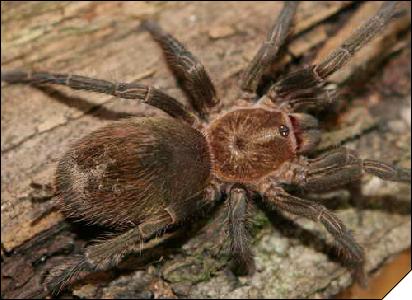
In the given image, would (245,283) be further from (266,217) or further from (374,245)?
(374,245)

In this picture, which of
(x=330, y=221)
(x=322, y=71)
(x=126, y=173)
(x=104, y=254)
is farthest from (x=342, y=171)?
(x=104, y=254)

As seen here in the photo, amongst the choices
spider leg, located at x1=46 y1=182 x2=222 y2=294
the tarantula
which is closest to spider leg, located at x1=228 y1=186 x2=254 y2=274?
the tarantula

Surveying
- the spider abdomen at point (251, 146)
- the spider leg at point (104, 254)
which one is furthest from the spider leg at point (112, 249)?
the spider abdomen at point (251, 146)

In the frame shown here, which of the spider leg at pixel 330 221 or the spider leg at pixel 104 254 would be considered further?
the spider leg at pixel 330 221

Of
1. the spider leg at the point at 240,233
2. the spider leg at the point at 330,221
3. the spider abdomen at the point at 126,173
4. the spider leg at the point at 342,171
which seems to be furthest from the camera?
the spider leg at the point at 342,171

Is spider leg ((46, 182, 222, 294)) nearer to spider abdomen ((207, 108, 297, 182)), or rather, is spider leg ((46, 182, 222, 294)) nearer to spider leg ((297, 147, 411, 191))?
spider abdomen ((207, 108, 297, 182))

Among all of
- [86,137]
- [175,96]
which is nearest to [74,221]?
[86,137]

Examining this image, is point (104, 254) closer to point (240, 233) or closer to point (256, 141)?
point (240, 233)

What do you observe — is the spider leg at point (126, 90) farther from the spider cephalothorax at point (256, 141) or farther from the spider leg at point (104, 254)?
the spider leg at point (104, 254)
